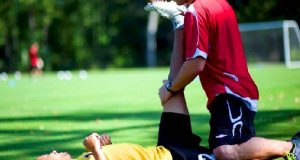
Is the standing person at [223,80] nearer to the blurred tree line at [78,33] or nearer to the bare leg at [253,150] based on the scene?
the bare leg at [253,150]

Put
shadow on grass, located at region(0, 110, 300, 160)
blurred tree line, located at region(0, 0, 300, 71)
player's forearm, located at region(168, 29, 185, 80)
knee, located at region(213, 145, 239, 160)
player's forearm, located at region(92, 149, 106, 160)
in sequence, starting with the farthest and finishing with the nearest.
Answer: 1. blurred tree line, located at region(0, 0, 300, 71)
2. shadow on grass, located at region(0, 110, 300, 160)
3. player's forearm, located at region(168, 29, 185, 80)
4. knee, located at region(213, 145, 239, 160)
5. player's forearm, located at region(92, 149, 106, 160)

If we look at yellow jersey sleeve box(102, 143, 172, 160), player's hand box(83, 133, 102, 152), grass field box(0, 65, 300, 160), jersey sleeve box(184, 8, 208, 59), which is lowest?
grass field box(0, 65, 300, 160)

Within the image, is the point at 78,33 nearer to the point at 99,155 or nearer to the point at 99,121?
the point at 99,121

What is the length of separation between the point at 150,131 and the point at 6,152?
2.31 m

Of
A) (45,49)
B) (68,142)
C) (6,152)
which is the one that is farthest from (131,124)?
(45,49)

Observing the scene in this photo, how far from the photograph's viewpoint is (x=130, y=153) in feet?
14.5

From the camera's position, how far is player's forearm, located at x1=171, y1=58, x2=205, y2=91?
15.3 ft

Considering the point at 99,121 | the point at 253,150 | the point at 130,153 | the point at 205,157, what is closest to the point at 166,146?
the point at 205,157

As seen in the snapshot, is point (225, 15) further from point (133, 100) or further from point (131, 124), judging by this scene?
point (133, 100)

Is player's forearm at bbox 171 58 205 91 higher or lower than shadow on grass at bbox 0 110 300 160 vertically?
higher

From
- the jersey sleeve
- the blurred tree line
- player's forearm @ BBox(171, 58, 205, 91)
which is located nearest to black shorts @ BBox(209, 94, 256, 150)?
player's forearm @ BBox(171, 58, 205, 91)

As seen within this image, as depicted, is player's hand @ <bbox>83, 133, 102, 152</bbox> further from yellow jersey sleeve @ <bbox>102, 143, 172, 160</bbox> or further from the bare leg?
the bare leg

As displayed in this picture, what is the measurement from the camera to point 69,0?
191 feet

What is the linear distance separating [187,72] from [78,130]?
464cm
